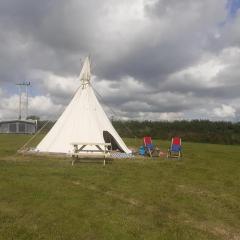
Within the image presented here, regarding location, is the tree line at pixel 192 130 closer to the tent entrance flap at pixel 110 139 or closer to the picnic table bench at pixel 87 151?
the tent entrance flap at pixel 110 139

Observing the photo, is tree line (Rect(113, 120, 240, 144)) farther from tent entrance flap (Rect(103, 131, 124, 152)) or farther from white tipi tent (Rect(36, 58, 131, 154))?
white tipi tent (Rect(36, 58, 131, 154))

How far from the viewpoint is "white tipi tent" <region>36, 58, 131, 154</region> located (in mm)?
21112

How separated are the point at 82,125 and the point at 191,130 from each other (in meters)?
30.7

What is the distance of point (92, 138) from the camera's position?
21047 mm

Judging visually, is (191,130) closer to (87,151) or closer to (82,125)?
(82,125)

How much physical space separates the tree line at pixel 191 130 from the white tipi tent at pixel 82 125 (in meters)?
21.3

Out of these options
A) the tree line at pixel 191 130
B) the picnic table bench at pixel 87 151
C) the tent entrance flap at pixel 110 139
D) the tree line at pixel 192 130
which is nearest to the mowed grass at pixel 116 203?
the picnic table bench at pixel 87 151

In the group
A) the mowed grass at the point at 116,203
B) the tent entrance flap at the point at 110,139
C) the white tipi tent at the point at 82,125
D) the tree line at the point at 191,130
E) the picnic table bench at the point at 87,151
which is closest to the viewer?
the mowed grass at the point at 116,203

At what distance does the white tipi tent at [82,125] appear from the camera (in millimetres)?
21112

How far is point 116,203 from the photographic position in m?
9.87

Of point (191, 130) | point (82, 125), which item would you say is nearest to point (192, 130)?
point (191, 130)

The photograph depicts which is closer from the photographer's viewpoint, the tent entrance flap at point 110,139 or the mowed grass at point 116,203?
the mowed grass at point 116,203

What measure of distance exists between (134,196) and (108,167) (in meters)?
5.48

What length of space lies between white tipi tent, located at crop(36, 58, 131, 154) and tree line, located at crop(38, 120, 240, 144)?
21.3m
